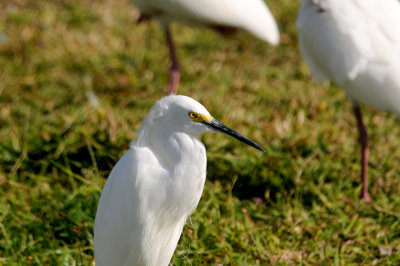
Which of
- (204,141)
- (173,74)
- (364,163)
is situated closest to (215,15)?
(173,74)

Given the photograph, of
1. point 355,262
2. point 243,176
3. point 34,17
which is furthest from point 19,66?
point 355,262

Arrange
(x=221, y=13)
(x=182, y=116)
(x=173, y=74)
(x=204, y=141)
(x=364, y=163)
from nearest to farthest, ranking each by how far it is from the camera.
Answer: (x=182, y=116) < (x=364, y=163) < (x=204, y=141) < (x=221, y=13) < (x=173, y=74)

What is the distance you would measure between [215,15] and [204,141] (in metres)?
1.05

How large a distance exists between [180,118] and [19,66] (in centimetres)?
304

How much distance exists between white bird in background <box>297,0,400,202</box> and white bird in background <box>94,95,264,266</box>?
1372mm

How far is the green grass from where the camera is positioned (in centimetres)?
281

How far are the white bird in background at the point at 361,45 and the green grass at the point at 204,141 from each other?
403mm

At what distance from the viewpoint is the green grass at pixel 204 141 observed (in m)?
2.81

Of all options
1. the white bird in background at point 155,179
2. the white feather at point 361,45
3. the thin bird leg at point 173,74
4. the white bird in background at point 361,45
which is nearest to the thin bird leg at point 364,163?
the white bird in background at point 361,45

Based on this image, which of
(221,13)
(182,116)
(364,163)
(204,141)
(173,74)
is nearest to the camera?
A: (182,116)

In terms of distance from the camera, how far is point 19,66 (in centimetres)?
465

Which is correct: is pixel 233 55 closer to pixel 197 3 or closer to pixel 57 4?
pixel 197 3

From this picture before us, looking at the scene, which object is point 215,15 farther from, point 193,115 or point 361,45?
point 193,115

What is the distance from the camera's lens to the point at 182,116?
1.94 meters
